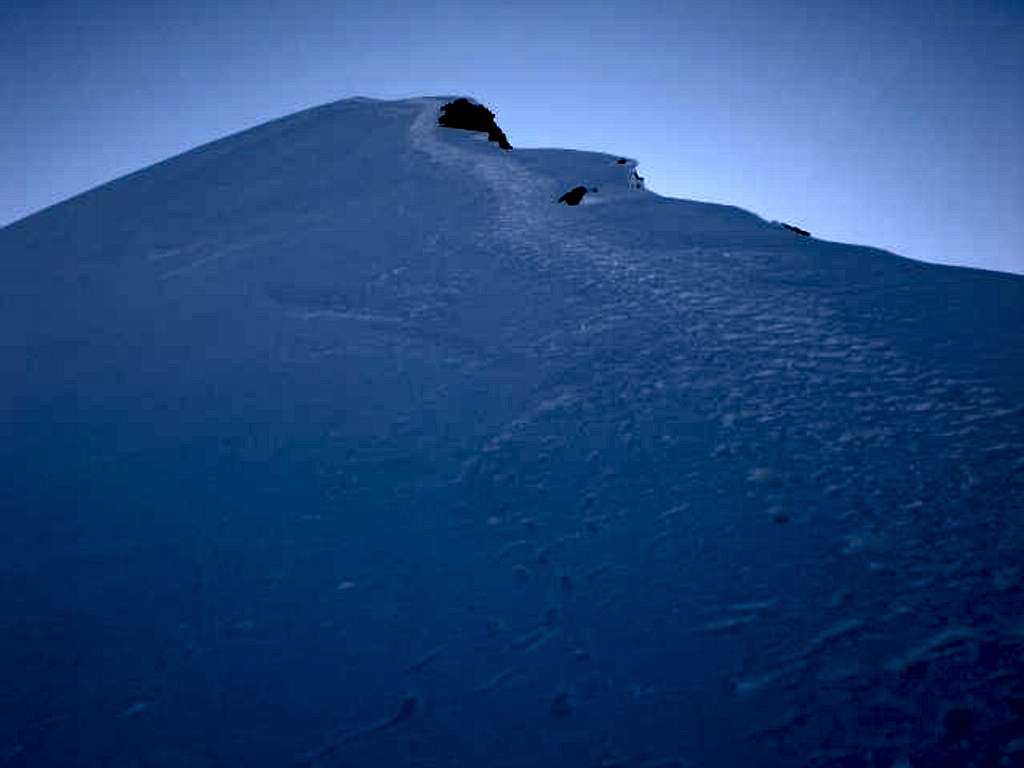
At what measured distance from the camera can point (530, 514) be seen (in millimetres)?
4219

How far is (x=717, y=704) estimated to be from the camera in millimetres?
2770

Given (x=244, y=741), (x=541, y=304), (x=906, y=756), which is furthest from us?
(x=541, y=304)

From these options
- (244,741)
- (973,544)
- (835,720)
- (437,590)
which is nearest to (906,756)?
(835,720)

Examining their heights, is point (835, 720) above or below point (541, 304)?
below

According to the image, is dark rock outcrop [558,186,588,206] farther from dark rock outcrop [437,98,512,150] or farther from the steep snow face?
dark rock outcrop [437,98,512,150]

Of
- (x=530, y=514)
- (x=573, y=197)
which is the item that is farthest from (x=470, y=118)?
(x=530, y=514)

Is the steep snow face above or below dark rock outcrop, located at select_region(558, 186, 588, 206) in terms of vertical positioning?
below

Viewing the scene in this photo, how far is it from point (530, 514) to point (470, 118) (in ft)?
42.6

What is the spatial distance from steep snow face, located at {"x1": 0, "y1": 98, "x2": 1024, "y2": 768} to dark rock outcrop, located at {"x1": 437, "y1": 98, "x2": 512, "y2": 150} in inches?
284

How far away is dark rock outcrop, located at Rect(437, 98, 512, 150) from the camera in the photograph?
1461 cm

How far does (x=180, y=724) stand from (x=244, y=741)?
40 cm

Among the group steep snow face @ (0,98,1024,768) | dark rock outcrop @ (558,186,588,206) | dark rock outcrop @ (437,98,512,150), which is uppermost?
dark rock outcrop @ (437,98,512,150)

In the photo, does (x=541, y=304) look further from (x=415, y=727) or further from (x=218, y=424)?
(x=415, y=727)

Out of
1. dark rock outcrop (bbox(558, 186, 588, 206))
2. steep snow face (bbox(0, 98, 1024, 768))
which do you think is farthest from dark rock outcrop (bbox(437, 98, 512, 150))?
steep snow face (bbox(0, 98, 1024, 768))
